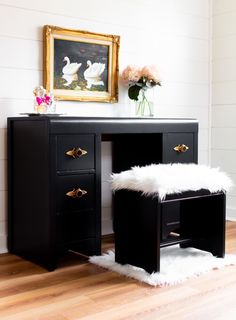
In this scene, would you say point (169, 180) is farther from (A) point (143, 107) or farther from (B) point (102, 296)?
(A) point (143, 107)

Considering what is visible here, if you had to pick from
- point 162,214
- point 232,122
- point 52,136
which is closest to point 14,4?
point 52,136

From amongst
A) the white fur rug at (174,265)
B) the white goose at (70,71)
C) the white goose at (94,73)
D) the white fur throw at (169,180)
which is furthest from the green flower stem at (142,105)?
the white fur rug at (174,265)

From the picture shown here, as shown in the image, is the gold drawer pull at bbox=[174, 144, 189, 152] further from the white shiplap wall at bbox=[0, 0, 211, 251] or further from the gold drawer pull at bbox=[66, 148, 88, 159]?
the gold drawer pull at bbox=[66, 148, 88, 159]

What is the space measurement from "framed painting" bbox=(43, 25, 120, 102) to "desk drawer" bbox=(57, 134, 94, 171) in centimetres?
58

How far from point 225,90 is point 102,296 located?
2.37m

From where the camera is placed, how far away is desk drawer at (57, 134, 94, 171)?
8.42 feet

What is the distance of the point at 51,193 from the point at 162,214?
855mm

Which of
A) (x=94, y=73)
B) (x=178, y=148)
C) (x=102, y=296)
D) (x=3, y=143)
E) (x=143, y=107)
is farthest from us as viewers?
(x=143, y=107)

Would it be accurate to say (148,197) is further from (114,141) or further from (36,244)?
(114,141)

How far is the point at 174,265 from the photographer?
2574 mm

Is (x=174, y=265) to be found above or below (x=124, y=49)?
below

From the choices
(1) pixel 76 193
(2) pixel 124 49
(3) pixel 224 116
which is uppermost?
(2) pixel 124 49

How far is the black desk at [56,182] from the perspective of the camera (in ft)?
8.34

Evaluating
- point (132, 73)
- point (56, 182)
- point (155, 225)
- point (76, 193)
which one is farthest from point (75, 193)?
point (132, 73)
